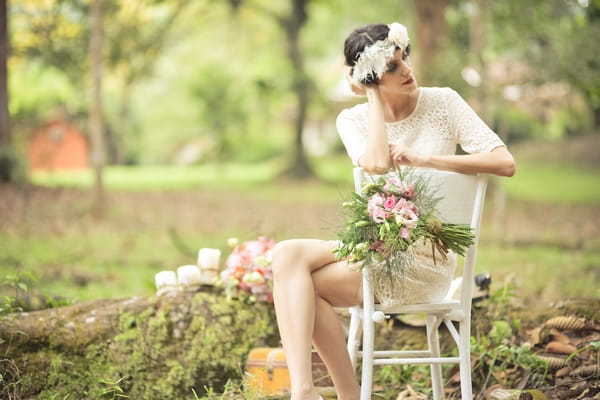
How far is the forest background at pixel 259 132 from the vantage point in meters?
7.76

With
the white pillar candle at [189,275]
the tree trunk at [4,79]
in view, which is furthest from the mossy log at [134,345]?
the tree trunk at [4,79]

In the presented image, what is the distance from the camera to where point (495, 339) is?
3.67 metres

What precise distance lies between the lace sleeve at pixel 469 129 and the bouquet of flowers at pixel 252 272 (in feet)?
3.67

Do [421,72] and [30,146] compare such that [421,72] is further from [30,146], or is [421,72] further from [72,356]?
[30,146]

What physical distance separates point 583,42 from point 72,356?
9.95 m

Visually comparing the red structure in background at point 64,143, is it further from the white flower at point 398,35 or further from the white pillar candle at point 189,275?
the white flower at point 398,35

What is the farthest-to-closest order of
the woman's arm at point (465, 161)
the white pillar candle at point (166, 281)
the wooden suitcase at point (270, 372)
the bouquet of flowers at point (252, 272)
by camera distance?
the white pillar candle at point (166, 281) → the bouquet of flowers at point (252, 272) → the wooden suitcase at point (270, 372) → the woman's arm at point (465, 161)

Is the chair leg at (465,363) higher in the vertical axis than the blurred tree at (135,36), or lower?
lower

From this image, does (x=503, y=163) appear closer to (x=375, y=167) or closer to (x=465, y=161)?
(x=465, y=161)

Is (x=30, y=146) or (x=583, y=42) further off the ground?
(x=583, y=42)

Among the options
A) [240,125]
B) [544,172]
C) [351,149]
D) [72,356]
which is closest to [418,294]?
[351,149]

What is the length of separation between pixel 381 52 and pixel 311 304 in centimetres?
97

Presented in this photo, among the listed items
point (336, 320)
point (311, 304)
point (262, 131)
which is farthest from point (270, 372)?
point (262, 131)

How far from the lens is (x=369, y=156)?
2.92 meters
